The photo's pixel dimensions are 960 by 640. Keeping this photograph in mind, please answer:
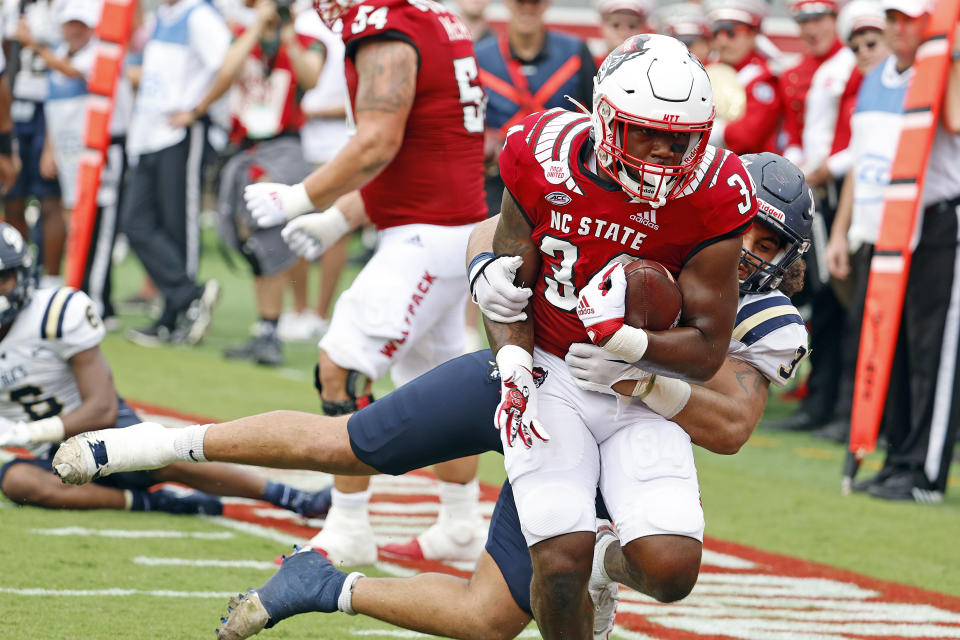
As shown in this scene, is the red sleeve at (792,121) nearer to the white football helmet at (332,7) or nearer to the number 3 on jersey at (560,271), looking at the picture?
the white football helmet at (332,7)

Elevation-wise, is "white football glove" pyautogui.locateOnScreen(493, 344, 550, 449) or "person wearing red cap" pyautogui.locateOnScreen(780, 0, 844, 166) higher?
"white football glove" pyautogui.locateOnScreen(493, 344, 550, 449)

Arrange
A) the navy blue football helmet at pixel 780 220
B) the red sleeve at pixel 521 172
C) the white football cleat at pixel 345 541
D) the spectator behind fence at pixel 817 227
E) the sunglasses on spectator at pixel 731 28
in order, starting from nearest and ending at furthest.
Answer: the red sleeve at pixel 521 172 → the navy blue football helmet at pixel 780 220 → the white football cleat at pixel 345 541 → the spectator behind fence at pixel 817 227 → the sunglasses on spectator at pixel 731 28

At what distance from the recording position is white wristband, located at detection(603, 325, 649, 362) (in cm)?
316

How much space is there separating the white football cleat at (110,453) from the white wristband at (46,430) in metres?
1.32

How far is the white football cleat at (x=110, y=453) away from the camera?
350cm

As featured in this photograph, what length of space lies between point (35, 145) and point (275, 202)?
613 centimetres

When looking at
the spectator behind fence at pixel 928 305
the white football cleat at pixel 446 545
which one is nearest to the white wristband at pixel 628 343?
the white football cleat at pixel 446 545

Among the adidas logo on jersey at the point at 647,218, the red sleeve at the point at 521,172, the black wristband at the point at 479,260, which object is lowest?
the black wristband at the point at 479,260

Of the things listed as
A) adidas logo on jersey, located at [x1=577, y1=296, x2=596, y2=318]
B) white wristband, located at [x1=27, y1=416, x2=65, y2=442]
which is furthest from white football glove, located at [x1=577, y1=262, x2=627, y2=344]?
white wristband, located at [x1=27, y1=416, x2=65, y2=442]

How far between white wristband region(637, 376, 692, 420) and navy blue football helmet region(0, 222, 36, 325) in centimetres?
258

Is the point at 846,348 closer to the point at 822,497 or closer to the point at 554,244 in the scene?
the point at 822,497

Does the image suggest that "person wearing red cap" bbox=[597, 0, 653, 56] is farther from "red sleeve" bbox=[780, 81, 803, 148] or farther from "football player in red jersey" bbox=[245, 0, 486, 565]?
"football player in red jersey" bbox=[245, 0, 486, 565]

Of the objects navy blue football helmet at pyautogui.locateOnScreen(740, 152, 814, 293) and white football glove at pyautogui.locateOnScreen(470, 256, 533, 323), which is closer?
white football glove at pyautogui.locateOnScreen(470, 256, 533, 323)

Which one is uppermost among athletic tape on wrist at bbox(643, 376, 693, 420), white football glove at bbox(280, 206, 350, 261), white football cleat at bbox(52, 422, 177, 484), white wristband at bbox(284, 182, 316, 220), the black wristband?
the black wristband
